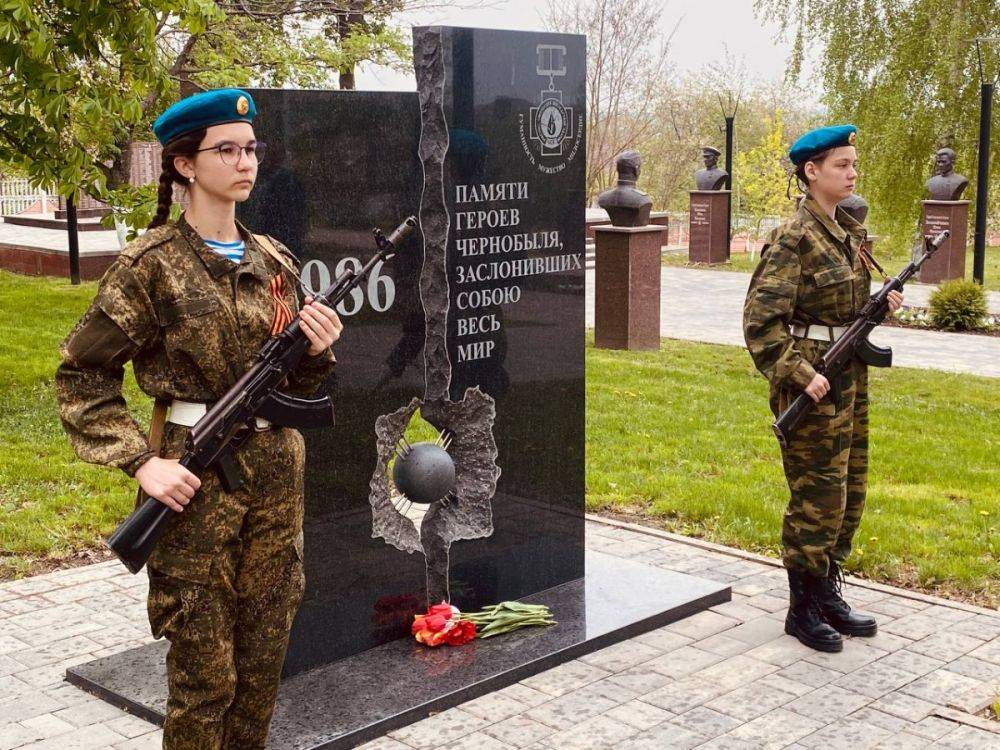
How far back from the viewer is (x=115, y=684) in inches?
196

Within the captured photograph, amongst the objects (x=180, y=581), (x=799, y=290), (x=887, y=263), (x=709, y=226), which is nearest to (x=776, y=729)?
(x=799, y=290)

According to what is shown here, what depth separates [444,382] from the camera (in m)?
5.45

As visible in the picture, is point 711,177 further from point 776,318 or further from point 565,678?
point 565,678

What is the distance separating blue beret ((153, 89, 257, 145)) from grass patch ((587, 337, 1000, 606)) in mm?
4287

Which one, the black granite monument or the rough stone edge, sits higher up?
the black granite monument

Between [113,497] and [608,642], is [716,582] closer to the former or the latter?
[608,642]

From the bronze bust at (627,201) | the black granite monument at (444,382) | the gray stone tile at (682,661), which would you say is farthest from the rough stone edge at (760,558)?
the bronze bust at (627,201)

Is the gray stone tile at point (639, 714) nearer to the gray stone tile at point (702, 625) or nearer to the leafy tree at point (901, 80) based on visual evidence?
the gray stone tile at point (702, 625)

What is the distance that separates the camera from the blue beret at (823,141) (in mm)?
5289

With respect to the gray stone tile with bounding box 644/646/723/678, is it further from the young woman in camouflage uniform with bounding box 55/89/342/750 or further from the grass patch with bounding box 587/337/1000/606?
the young woman in camouflage uniform with bounding box 55/89/342/750

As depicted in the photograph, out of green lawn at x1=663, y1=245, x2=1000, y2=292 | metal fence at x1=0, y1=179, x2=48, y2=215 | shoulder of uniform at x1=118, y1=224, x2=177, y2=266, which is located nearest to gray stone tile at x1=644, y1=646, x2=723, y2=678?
shoulder of uniform at x1=118, y1=224, x2=177, y2=266

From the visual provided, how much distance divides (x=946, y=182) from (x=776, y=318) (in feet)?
59.9

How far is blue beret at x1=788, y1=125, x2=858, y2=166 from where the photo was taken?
529 cm

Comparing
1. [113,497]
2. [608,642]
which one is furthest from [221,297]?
[113,497]
